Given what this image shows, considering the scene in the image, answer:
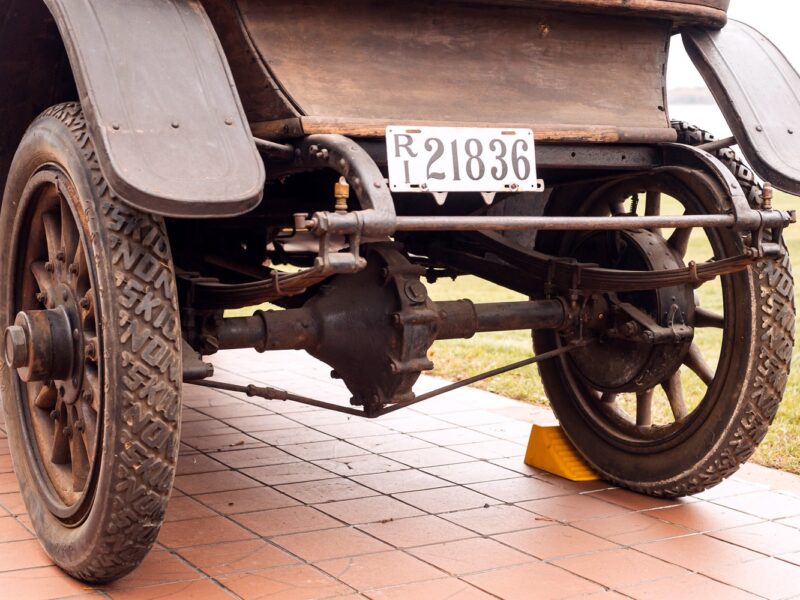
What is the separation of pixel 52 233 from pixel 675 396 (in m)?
2.23

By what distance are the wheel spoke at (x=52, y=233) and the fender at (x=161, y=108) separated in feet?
2.06

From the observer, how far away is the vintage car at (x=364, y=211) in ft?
9.24

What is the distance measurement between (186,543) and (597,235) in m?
1.85

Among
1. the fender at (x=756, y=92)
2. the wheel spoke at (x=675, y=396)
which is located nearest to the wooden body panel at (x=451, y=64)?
the fender at (x=756, y=92)

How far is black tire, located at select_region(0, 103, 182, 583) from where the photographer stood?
2797 mm

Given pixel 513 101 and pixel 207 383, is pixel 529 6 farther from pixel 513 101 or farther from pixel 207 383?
pixel 207 383

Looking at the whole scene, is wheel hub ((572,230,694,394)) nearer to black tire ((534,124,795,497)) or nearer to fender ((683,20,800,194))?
black tire ((534,124,795,497))

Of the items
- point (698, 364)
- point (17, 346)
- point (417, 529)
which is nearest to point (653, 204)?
point (698, 364)

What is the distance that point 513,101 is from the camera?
137 inches

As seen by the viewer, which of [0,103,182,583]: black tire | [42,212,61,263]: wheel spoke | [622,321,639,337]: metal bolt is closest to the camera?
[0,103,182,583]: black tire

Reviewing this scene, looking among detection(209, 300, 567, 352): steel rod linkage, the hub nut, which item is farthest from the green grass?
the hub nut

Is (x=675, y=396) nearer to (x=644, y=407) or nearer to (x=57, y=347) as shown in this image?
(x=644, y=407)

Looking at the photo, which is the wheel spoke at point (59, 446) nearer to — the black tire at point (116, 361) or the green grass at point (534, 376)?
the black tire at point (116, 361)

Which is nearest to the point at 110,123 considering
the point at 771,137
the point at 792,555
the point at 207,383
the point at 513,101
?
the point at 207,383
